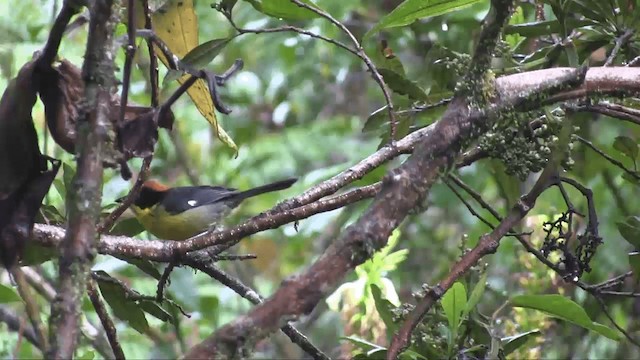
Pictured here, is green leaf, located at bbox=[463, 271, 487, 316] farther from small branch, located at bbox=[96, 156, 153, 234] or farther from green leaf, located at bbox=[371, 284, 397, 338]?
small branch, located at bbox=[96, 156, 153, 234]

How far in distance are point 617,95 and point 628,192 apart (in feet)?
6.17

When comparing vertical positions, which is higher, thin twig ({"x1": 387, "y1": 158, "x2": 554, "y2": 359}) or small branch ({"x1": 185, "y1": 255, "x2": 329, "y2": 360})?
small branch ({"x1": 185, "y1": 255, "x2": 329, "y2": 360})

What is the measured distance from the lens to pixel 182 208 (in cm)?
290

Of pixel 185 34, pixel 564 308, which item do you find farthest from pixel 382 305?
pixel 185 34

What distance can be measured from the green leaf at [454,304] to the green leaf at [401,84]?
492mm

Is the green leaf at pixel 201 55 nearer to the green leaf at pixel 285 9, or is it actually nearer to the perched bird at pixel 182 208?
the green leaf at pixel 285 9

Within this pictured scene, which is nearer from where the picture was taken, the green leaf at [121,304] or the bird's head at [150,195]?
the green leaf at [121,304]

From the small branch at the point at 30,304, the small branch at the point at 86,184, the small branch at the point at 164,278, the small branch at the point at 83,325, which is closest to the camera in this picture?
the small branch at the point at 86,184

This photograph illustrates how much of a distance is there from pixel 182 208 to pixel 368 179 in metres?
1.39

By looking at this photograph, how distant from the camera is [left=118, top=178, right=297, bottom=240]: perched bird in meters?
2.85

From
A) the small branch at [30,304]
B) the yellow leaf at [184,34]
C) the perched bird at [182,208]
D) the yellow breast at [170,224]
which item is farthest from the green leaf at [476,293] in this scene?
the yellow breast at [170,224]

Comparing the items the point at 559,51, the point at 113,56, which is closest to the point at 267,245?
the point at 559,51

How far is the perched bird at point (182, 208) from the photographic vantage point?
112 inches

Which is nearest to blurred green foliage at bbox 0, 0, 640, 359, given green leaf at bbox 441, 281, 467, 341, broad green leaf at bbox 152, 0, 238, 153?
green leaf at bbox 441, 281, 467, 341
